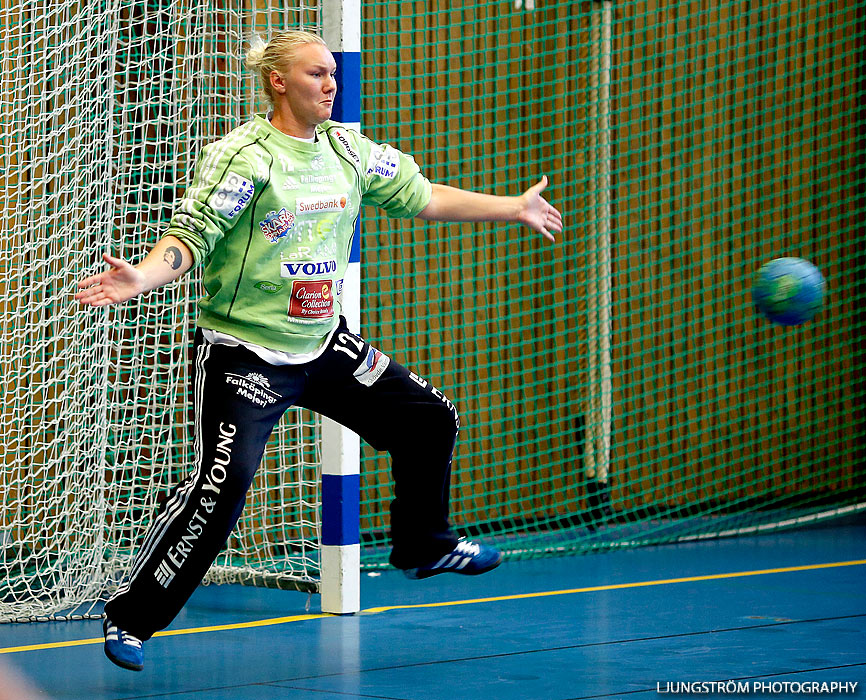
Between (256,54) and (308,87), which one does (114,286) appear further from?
(256,54)

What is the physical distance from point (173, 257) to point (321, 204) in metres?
0.55

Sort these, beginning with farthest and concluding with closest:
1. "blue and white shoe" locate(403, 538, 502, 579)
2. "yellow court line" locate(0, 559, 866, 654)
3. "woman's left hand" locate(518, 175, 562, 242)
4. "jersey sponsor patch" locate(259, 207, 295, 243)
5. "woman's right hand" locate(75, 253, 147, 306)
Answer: "yellow court line" locate(0, 559, 866, 654) → "blue and white shoe" locate(403, 538, 502, 579) → "woman's left hand" locate(518, 175, 562, 242) → "jersey sponsor patch" locate(259, 207, 295, 243) → "woman's right hand" locate(75, 253, 147, 306)

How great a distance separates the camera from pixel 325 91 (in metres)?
4.02

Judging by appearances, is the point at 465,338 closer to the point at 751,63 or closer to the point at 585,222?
the point at 585,222

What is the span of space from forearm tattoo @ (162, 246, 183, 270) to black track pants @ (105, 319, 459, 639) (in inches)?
13.4

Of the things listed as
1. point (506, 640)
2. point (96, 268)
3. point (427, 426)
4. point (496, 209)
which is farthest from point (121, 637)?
point (96, 268)

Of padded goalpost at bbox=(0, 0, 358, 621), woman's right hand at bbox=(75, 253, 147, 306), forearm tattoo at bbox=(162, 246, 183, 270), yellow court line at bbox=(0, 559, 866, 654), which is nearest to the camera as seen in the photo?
woman's right hand at bbox=(75, 253, 147, 306)

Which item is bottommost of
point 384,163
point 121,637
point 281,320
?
point 121,637

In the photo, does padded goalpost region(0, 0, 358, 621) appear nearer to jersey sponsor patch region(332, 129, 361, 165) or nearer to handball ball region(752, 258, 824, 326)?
jersey sponsor patch region(332, 129, 361, 165)

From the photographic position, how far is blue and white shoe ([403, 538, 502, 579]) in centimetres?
435

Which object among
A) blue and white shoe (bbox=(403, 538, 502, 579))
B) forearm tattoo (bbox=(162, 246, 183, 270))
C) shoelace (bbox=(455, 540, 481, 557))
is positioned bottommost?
blue and white shoe (bbox=(403, 538, 502, 579))

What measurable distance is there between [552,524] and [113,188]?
3574mm

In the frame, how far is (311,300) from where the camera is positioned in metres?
3.95

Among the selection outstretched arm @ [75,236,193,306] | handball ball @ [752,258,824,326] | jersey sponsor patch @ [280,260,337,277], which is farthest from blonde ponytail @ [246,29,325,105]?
handball ball @ [752,258,824,326]
